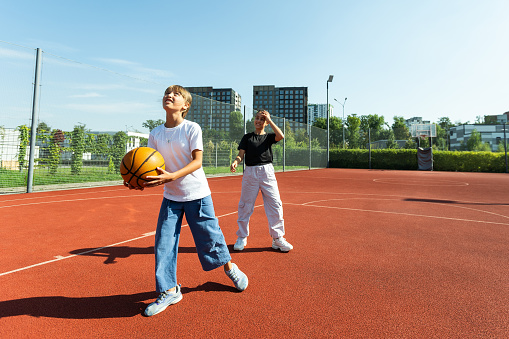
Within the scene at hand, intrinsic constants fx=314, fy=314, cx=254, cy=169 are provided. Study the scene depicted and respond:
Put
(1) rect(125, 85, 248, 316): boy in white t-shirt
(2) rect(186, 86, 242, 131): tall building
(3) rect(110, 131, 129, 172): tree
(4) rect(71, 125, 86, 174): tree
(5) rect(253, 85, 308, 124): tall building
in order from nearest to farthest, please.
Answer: (1) rect(125, 85, 248, 316): boy in white t-shirt
(4) rect(71, 125, 86, 174): tree
(3) rect(110, 131, 129, 172): tree
(2) rect(186, 86, 242, 131): tall building
(5) rect(253, 85, 308, 124): tall building

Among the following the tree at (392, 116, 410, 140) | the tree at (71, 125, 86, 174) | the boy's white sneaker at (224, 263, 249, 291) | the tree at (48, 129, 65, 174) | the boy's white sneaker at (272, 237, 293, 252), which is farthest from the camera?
the tree at (392, 116, 410, 140)

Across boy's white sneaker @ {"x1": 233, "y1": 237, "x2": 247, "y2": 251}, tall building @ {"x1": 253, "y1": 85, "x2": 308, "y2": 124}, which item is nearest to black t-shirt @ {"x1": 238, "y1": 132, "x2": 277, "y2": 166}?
boy's white sneaker @ {"x1": 233, "y1": 237, "x2": 247, "y2": 251}

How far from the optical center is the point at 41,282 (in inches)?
117

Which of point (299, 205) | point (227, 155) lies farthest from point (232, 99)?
point (299, 205)

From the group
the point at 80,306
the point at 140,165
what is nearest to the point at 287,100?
the point at 140,165

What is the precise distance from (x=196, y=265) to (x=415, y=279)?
226 centimetres

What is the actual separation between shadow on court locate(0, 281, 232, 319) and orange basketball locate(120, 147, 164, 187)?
998 mm

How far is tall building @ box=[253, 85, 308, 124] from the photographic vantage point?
6796 inches

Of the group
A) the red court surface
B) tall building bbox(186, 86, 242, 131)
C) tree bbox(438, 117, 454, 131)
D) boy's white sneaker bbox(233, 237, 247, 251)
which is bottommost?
the red court surface

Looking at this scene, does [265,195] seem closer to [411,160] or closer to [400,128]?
[411,160]

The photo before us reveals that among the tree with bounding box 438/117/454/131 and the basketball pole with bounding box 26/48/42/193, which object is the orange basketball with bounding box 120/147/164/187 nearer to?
the basketball pole with bounding box 26/48/42/193

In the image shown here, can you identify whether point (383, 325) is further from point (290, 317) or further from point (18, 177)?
point (18, 177)

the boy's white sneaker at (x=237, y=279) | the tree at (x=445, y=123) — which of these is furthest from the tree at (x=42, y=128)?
the tree at (x=445, y=123)

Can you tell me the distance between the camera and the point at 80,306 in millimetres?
2529
